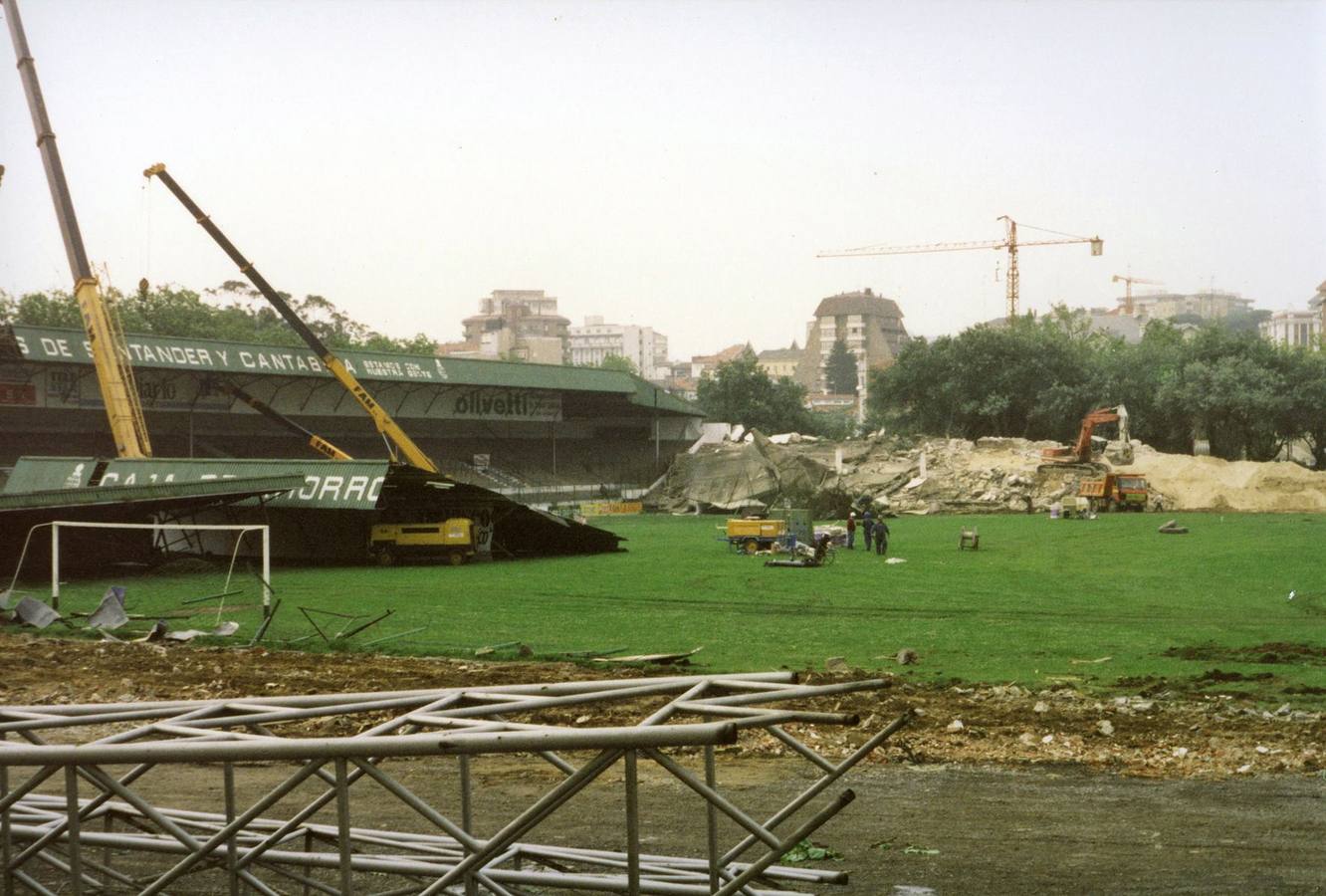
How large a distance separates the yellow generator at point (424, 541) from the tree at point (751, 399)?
57.9 meters

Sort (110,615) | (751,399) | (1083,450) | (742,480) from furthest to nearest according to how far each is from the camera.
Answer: (751,399), (1083,450), (742,480), (110,615)

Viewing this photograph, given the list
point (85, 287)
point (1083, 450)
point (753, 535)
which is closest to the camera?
point (753, 535)

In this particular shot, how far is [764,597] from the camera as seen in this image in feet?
90.1

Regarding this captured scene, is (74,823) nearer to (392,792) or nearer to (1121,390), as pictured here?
(392,792)

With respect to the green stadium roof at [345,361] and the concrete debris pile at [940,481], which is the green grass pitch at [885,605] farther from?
the green stadium roof at [345,361]

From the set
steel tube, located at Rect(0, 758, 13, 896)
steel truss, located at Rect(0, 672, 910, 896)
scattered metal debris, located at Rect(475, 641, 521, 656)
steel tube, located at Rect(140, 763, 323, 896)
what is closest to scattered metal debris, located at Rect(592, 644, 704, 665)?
scattered metal debris, located at Rect(475, 641, 521, 656)

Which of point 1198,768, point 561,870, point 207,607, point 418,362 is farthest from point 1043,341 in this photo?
point 561,870

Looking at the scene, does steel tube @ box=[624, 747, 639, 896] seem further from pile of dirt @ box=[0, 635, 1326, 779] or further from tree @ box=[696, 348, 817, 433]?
tree @ box=[696, 348, 817, 433]

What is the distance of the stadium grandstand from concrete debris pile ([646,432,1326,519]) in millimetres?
9333

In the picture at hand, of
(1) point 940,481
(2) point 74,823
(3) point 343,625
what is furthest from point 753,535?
(2) point 74,823

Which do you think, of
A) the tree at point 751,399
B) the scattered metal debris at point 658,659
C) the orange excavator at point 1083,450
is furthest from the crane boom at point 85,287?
the tree at point 751,399

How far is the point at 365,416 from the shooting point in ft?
221

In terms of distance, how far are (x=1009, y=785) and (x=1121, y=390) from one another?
73187 millimetres

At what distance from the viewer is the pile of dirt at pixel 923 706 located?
13.7m
